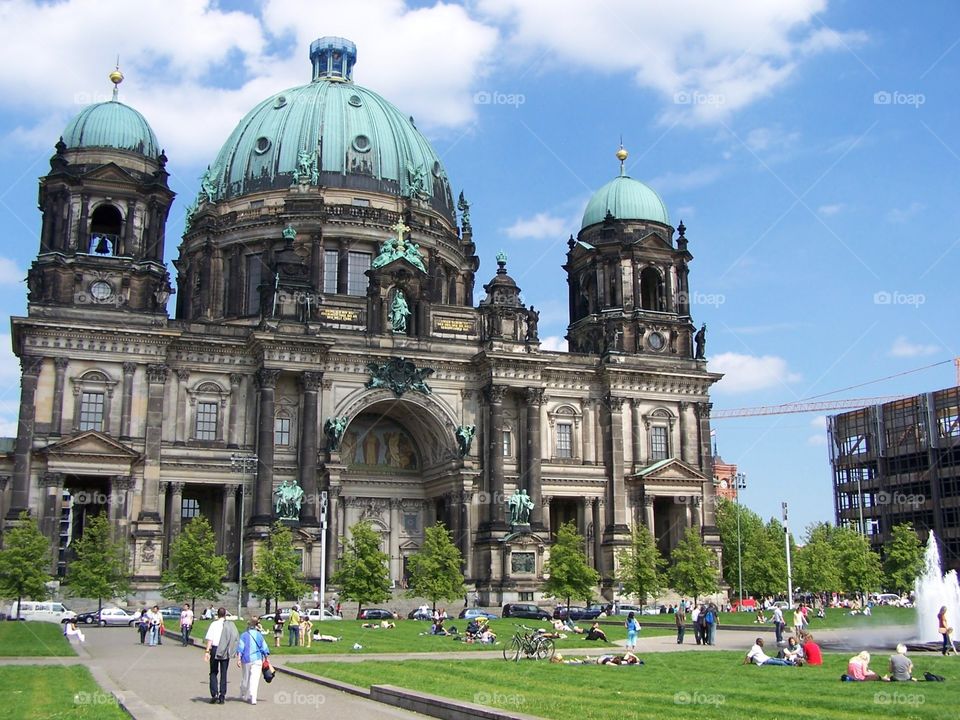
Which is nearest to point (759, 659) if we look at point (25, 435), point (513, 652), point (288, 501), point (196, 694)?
point (513, 652)

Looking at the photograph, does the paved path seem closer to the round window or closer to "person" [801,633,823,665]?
"person" [801,633,823,665]

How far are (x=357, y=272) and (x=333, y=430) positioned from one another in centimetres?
1568

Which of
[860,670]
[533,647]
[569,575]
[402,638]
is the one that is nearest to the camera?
[860,670]

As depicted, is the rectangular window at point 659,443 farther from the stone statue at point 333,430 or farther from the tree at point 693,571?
the stone statue at point 333,430

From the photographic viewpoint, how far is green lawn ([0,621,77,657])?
112 feet

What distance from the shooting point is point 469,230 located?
90.4 meters

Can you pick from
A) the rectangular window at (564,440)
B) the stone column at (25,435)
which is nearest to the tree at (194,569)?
the stone column at (25,435)

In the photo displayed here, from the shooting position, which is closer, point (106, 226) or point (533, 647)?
point (533, 647)

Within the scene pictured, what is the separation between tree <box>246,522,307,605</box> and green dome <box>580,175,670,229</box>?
35699 mm

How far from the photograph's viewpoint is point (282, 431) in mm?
67812

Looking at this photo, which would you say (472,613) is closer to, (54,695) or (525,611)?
(525,611)

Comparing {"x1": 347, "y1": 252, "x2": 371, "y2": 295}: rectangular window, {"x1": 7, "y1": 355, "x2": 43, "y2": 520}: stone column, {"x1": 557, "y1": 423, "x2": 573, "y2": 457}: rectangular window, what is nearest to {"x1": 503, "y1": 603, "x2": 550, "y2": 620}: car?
{"x1": 557, "y1": 423, "x2": 573, "y2": 457}: rectangular window

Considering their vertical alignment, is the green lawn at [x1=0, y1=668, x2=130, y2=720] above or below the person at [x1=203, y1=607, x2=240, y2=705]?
below

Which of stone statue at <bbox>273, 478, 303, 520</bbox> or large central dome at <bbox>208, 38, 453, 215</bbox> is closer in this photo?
stone statue at <bbox>273, 478, 303, 520</bbox>
